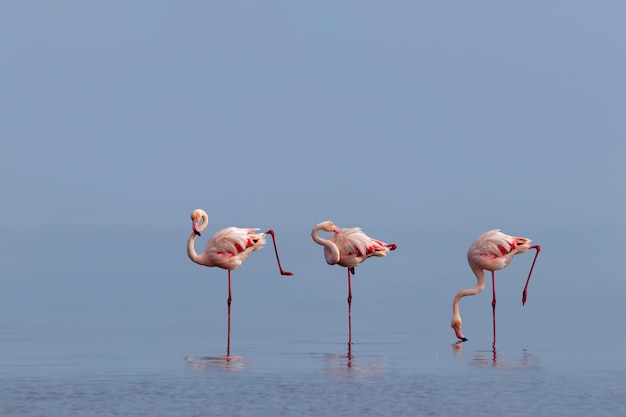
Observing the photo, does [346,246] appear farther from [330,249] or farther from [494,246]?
[494,246]

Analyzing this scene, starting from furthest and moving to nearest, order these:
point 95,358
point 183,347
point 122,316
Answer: point 122,316, point 183,347, point 95,358

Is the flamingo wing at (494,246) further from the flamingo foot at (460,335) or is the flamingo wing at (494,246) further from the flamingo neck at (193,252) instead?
the flamingo neck at (193,252)

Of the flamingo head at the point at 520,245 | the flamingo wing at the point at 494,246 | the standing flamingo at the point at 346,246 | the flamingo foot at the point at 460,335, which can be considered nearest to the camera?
the flamingo foot at the point at 460,335

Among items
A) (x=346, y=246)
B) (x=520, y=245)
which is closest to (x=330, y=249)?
(x=346, y=246)

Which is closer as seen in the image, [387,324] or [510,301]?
[387,324]

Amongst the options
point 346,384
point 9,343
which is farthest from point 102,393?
point 9,343

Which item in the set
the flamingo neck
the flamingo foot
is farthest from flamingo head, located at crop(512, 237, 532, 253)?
the flamingo neck

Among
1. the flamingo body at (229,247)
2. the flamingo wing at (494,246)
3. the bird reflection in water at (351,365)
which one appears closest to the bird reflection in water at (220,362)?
the bird reflection in water at (351,365)

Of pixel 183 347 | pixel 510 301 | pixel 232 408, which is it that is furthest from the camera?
pixel 510 301

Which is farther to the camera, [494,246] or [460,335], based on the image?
[494,246]

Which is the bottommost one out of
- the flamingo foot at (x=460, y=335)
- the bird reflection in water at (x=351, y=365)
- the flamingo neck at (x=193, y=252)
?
the bird reflection in water at (x=351, y=365)

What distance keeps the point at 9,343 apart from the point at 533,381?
756cm

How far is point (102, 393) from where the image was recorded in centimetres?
1478

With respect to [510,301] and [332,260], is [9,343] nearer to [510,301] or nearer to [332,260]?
[332,260]
